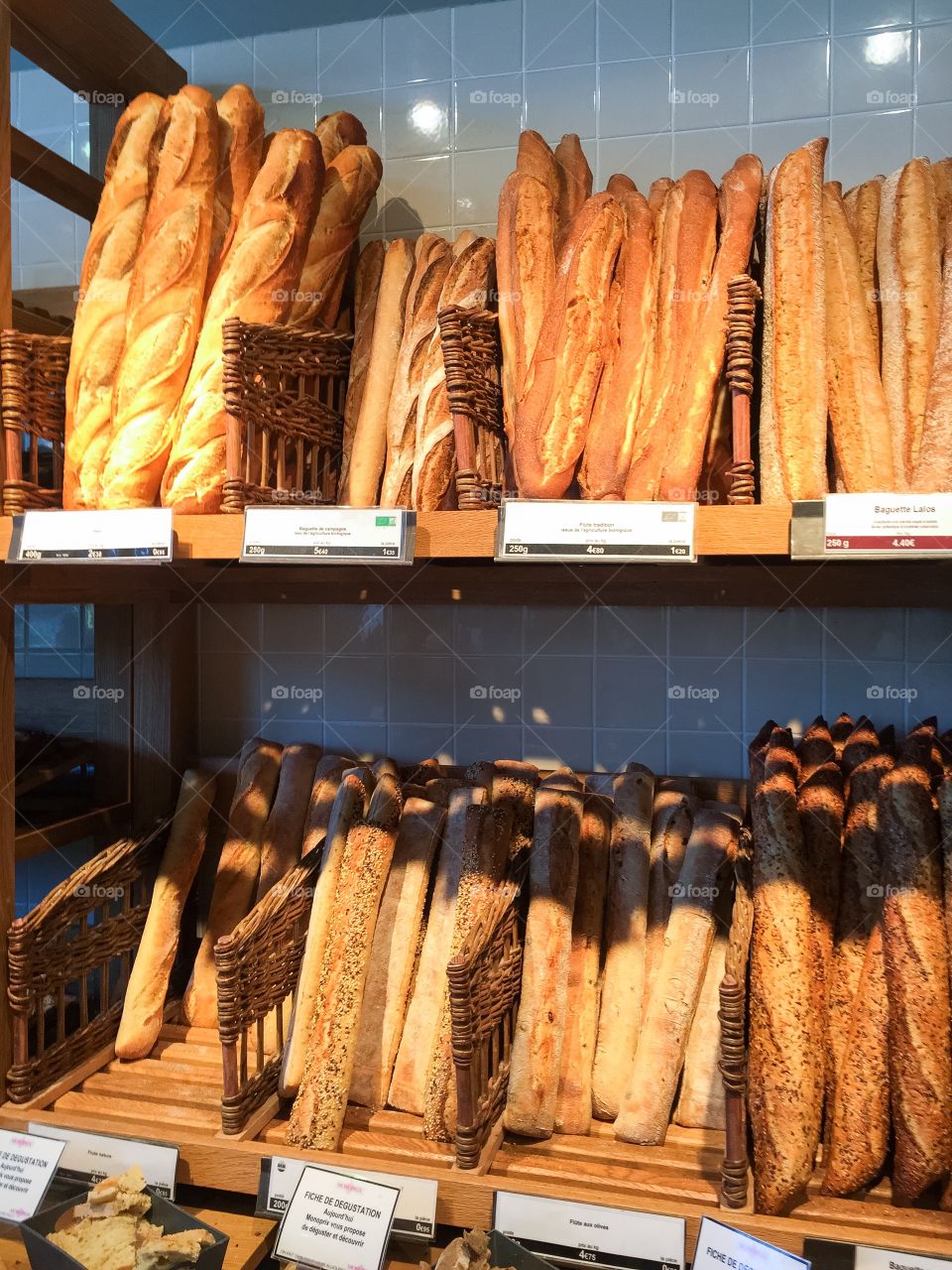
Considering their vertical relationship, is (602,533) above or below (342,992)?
above

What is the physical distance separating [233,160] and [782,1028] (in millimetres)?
1504

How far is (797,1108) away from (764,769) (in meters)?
0.42

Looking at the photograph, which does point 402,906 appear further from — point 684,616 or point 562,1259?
point 684,616

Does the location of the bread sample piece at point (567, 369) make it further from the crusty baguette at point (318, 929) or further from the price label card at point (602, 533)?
the crusty baguette at point (318, 929)

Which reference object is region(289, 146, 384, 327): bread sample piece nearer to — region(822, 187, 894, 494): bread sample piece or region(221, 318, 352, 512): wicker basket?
region(221, 318, 352, 512): wicker basket

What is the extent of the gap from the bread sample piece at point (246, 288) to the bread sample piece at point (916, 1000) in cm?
102

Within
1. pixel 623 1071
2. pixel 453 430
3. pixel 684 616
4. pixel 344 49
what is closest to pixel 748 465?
pixel 453 430

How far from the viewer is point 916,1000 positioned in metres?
1.14

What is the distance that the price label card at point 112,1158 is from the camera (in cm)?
131

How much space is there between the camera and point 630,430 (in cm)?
122

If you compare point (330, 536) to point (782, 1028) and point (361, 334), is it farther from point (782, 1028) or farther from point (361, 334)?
point (782, 1028)

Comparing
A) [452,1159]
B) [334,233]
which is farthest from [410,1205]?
[334,233]

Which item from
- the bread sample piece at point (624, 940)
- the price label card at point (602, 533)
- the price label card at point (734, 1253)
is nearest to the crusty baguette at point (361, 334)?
the price label card at point (602, 533)

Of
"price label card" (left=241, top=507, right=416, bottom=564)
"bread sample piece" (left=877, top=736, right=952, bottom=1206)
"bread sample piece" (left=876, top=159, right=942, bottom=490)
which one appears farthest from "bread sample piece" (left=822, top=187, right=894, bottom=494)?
"price label card" (left=241, top=507, right=416, bottom=564)
